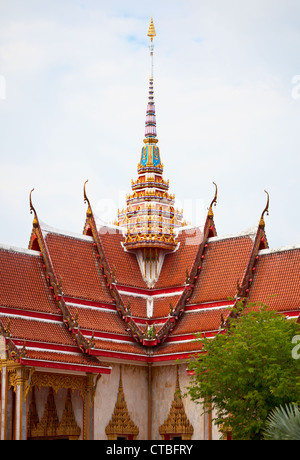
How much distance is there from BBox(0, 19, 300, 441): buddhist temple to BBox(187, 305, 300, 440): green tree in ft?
9.14

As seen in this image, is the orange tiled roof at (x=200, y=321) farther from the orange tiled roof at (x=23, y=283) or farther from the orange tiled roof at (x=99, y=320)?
the orange tiled roof at (x=23, y=283)

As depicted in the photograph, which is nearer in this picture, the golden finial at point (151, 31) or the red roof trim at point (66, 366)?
the red roof trim at point (66, 366)

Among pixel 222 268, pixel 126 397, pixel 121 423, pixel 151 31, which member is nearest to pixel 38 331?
pixel 126 397

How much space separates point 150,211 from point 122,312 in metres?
5.29

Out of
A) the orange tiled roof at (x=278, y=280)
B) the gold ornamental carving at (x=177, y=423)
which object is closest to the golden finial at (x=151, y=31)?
the orange tiled roof at (x=278, y=280)

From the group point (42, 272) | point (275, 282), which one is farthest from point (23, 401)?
point (275, 282)

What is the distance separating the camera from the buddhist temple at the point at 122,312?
34.1 metres

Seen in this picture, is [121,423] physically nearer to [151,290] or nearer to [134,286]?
[134,286]

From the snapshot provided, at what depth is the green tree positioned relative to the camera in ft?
97.1

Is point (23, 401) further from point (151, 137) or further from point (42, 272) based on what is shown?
point (151, 137)

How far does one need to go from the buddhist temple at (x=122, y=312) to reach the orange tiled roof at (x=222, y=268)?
0.05m
